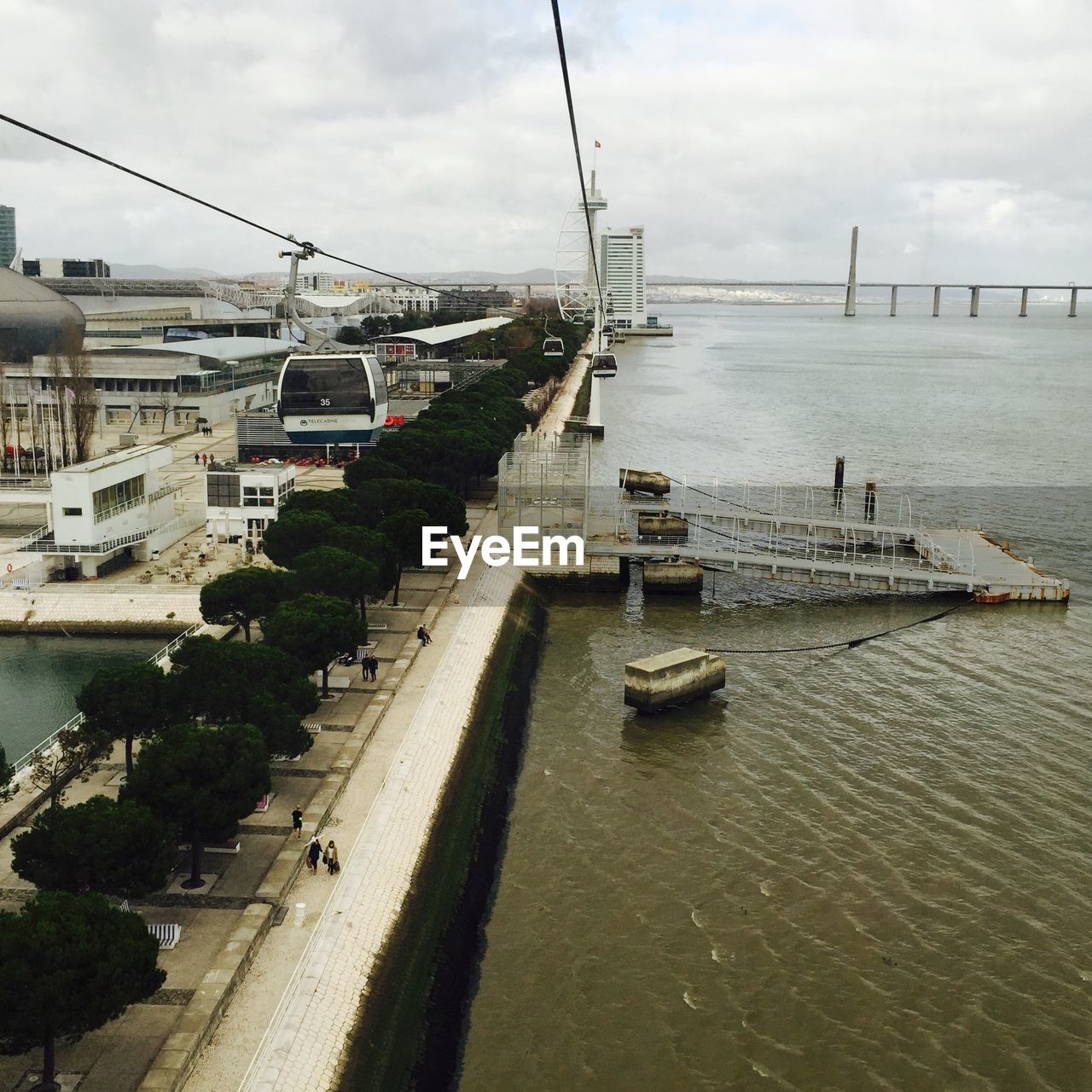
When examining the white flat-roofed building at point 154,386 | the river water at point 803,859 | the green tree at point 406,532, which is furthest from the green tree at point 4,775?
the white flat-roofed building at point 154,386

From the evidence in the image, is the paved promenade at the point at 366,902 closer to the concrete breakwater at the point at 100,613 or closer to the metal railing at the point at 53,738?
the metal railing at the point at 53,738

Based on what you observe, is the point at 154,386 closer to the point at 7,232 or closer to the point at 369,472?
the point at 369,472

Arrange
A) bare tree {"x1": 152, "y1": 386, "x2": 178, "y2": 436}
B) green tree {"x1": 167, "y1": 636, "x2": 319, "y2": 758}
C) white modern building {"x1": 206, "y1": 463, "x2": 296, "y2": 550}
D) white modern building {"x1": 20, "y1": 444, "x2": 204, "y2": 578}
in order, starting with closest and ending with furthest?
green tree {"x1": 167, "y1": 636, "x2": 319, "y2": 758}
white modern building {"x1": 20, "y1": 444, "x2": 204, "y2": 578}
white modern building {"x1": 206, "y1": 463, "x2": 296, "y2": 550}
bare tree {"x1": 152, "y1": 386, "x2": 178, "y2": 436}

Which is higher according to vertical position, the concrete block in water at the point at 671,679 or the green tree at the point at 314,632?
the green tree at the point at 314,632

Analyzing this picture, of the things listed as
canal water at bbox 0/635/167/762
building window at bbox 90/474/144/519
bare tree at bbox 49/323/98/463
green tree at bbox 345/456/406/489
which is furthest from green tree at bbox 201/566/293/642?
bare tree at bbox 49/323/98/463

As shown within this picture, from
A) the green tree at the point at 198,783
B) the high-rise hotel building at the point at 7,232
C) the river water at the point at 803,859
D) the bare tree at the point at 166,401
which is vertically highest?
the high-rise hotel building at the point at 7,232

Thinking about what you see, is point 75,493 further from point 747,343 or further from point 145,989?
point 747,343

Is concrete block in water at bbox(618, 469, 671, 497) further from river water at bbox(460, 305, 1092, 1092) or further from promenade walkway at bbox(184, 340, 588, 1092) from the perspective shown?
promenade walkway at bbox(184, 340, 588, 1092)
